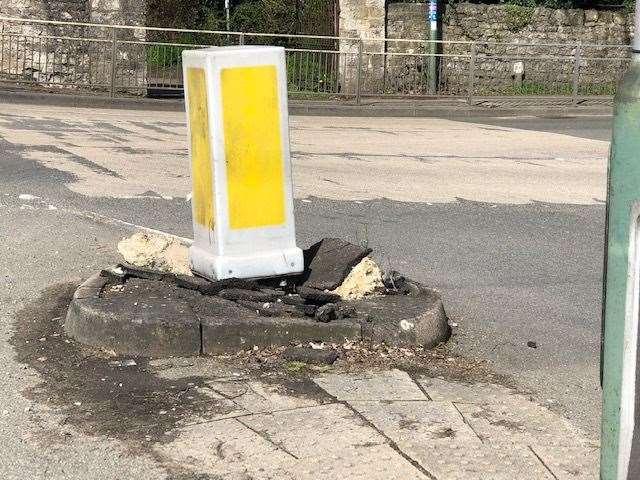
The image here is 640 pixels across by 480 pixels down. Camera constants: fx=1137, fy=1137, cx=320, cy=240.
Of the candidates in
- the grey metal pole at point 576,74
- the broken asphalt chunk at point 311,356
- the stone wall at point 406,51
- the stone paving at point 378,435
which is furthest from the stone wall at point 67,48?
the stone paving at point 378,435

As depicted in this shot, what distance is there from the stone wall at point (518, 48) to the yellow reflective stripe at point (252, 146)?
17.9 meters

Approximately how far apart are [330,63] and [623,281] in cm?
2116

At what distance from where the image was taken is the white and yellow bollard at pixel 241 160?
5.89 m

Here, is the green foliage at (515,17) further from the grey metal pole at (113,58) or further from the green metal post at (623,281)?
the green metal post at (623,281)

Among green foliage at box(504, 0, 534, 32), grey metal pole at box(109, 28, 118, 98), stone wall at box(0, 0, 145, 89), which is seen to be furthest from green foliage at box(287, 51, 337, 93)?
green foliage at box(504, 0, 534, 32)

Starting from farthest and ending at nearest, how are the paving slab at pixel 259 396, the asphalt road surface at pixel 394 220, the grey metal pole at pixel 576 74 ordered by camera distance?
1. the grey metal pole at pixel 576 74
2. the asphalt road surface at pixel 394 220
3. the paving slab at pixel 259 396

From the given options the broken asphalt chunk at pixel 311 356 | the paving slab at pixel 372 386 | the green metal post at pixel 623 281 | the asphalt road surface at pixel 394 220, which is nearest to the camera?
the green metal post at pixel 623 281

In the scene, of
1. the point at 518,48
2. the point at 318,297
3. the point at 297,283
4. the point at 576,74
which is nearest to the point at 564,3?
the point at 518,48

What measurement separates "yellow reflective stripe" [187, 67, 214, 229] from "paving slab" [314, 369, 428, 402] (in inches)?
51.1

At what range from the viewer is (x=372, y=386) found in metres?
5.20

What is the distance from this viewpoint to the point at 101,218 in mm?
9086

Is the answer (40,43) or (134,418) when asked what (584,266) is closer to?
(134,418)

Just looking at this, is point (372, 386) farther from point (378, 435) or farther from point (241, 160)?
point (241, 160)

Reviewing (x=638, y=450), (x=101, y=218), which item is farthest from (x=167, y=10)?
(x=638, y=450)
